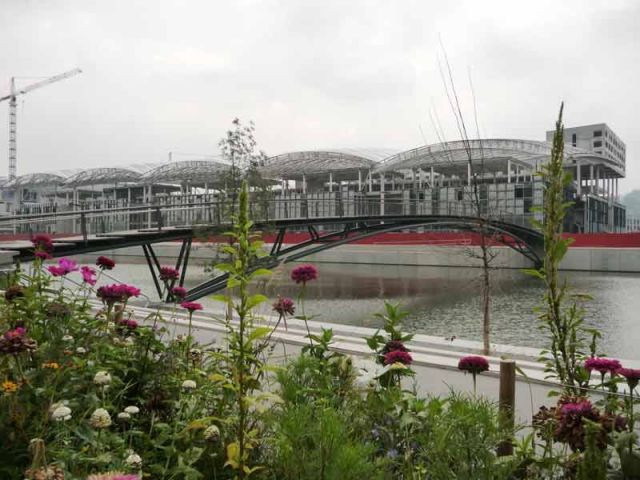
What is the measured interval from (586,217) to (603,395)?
5494 cm

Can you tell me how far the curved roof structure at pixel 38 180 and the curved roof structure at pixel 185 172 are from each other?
17.1 metres

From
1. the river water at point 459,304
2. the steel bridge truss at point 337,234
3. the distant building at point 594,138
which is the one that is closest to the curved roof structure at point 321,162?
the river water at point 459,304

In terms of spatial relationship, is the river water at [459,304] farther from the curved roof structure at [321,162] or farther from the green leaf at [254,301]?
the curved roof structure at [321,162]

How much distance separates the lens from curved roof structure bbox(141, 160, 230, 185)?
182ft

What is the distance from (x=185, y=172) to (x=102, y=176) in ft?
44.9

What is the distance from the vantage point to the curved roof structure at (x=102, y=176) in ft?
201

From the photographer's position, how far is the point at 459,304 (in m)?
20.1

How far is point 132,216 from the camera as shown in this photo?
14453 mm

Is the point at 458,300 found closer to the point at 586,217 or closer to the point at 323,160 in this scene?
the point at 323,160

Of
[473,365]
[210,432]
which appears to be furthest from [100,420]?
[473,365]

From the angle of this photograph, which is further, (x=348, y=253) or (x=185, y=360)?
(x=348, y=253)

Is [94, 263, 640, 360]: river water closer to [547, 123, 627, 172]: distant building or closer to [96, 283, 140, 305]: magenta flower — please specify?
[96, 283, 140, 305]: magenta flower

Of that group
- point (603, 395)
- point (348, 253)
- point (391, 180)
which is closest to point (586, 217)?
point (391, 180)

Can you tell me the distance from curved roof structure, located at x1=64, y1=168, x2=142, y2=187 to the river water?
36.0m
